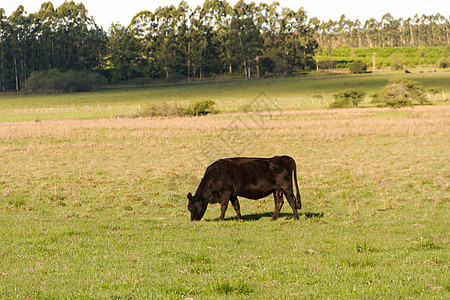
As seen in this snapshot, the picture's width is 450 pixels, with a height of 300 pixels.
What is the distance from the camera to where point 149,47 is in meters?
150

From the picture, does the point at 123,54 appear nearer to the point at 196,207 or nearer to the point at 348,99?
the point at 348,99

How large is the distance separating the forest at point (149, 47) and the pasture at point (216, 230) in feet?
363

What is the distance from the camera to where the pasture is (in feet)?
23.4

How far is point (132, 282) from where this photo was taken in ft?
23.6

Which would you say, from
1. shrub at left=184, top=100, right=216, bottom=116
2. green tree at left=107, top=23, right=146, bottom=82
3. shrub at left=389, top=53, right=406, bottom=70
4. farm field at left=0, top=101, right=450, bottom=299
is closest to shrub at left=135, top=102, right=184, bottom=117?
shrub at left=184, top=100, right=216, bottom=116

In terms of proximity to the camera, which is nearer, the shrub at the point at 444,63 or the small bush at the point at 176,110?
the small bush at the point at 176,110

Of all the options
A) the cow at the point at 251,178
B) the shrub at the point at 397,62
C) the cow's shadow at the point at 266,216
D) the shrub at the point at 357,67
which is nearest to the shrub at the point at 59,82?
the shrub at the point at 357,67

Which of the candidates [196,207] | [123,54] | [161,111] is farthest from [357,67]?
[196,207]

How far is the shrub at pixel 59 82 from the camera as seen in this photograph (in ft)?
403

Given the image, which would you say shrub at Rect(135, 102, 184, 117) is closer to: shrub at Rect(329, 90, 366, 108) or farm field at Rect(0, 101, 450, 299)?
shrub at Rect(329, 90, 366, 108)

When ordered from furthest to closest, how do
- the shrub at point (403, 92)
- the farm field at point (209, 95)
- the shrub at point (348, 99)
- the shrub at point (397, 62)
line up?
the shrub at point (397, 62) → the farm field at point (209, 95) → the shrub at point (348, 99) → the shrub at point (403, 92)

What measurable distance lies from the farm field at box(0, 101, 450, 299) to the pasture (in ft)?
0.12

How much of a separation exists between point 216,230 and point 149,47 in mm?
144275

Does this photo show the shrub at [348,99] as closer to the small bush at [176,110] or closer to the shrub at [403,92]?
the shrub at [403,92]
